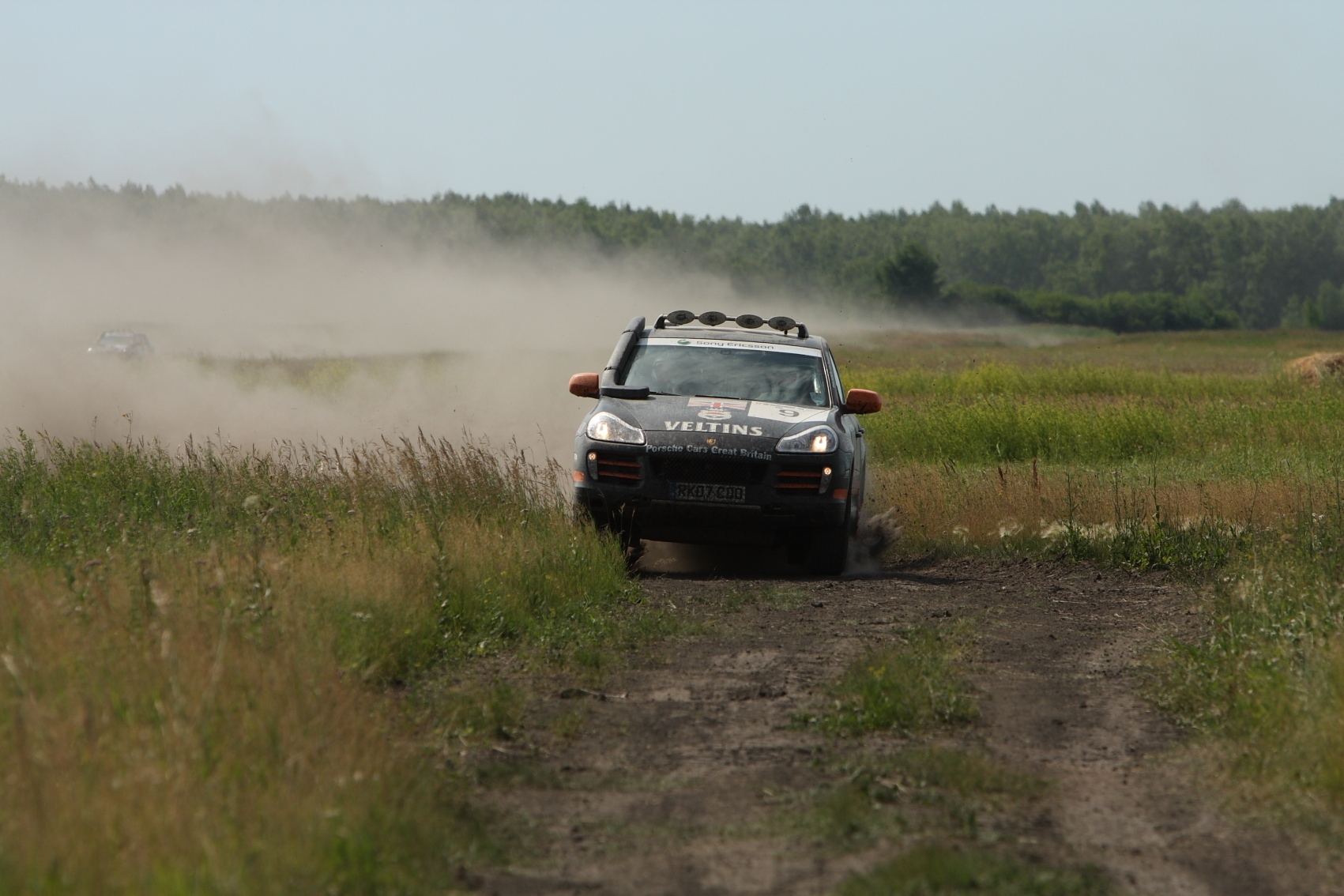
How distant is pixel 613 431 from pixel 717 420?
756 mm

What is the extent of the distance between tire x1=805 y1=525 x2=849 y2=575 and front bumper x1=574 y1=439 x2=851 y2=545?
9.2 inches

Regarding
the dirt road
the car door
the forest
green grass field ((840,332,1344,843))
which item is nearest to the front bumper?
the car door

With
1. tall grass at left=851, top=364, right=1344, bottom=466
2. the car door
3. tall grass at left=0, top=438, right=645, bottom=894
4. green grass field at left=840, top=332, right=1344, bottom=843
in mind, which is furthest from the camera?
tall grass at left=851, top=364, right=1344, bottom=466

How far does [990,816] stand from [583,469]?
5803 millimetres

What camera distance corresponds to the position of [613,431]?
10141 millimetres

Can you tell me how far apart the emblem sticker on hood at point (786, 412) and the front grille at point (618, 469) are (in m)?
0.97

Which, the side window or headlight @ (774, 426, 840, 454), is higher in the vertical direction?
the side window

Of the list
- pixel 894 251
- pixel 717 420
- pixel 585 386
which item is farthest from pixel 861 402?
pixel 894 251

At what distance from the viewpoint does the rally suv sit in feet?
32.6

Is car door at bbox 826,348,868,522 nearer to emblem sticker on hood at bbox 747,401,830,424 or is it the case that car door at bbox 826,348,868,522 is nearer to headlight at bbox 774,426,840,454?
emblem sticker on hood at bbox 747,401,830,424

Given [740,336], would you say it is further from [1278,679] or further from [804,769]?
[804,769]

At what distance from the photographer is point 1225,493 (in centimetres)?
1323

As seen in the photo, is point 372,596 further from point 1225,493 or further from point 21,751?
point 1225,493

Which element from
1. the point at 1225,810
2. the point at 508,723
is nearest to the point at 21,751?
the point at 508,723
